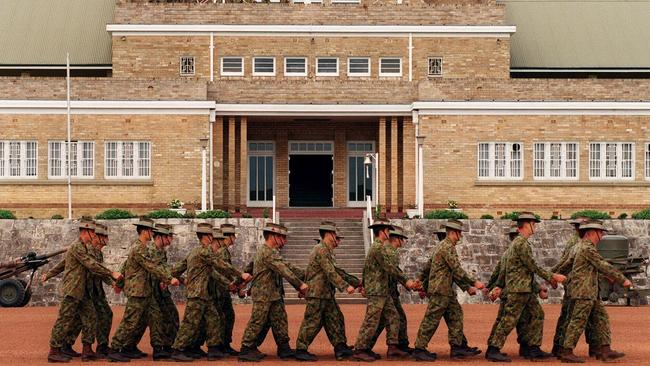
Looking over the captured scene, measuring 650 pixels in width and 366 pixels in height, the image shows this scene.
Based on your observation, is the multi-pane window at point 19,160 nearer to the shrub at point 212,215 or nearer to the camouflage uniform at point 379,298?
the shrub at point 212,215

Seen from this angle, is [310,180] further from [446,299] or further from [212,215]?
[446,299]

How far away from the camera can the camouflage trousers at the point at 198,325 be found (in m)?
23.9

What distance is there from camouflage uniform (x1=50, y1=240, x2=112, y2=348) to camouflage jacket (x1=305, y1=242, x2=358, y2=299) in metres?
3.54

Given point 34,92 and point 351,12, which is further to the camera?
point 351,12

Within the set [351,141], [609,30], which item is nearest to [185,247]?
[351,141]

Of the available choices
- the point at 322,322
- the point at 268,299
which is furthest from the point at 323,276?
the point at 268,299

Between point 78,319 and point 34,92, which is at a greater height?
point 34,92

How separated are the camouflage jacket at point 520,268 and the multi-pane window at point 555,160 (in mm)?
26677

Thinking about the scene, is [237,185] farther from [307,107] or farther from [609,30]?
[609,30]

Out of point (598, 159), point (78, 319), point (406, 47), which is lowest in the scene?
point (78, 319)

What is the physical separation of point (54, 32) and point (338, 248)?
23343 millimetres

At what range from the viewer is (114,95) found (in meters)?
Answer: 50.2

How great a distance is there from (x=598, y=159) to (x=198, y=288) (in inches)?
1150

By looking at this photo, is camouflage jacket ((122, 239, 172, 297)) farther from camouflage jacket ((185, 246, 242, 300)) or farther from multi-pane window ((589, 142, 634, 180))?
multi-pane window ((589, 142, 634, 180))
